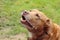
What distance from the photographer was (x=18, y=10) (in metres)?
11.0

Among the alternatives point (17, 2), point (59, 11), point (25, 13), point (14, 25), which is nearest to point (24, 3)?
point (17, 2)

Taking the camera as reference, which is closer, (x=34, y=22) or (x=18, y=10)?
(x=34, y=22)

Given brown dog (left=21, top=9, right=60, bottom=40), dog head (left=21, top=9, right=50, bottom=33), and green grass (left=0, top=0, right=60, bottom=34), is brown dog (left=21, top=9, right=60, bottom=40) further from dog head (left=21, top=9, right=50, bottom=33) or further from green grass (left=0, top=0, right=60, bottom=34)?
green grass (left=0, top=0, right=60, bottom=34)

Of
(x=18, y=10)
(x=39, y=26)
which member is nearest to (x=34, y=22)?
(x=39, y=26)

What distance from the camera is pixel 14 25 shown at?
9711 millimetres

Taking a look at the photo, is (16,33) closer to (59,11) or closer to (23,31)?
(23,31)

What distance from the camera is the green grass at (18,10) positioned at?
31.8 ft

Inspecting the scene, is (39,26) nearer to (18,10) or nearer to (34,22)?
(34,22)

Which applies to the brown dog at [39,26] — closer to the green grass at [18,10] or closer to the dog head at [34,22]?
the dog head at [34,22]

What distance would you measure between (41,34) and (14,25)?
3.44m

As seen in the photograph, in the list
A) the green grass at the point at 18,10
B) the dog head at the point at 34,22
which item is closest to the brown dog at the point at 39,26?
the dog head at the point at 34,22

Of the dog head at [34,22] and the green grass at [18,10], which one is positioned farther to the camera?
the green grass at [18,10]

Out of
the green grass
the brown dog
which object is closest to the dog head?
the brown dog

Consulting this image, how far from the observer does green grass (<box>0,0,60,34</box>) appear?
9.68 meters
